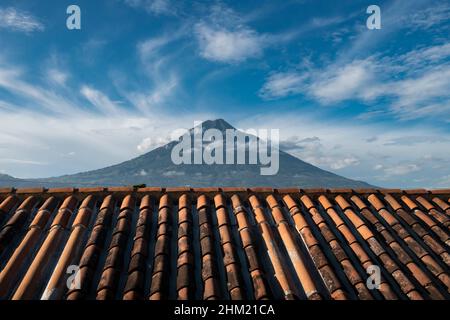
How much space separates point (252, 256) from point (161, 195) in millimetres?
2745

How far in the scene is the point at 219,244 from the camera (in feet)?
19.4

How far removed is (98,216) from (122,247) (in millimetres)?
1159

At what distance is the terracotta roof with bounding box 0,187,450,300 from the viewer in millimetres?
4879

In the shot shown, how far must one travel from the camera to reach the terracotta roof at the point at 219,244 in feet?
16.0

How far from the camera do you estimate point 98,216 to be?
6.43 metres

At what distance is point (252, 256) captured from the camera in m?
5.51
